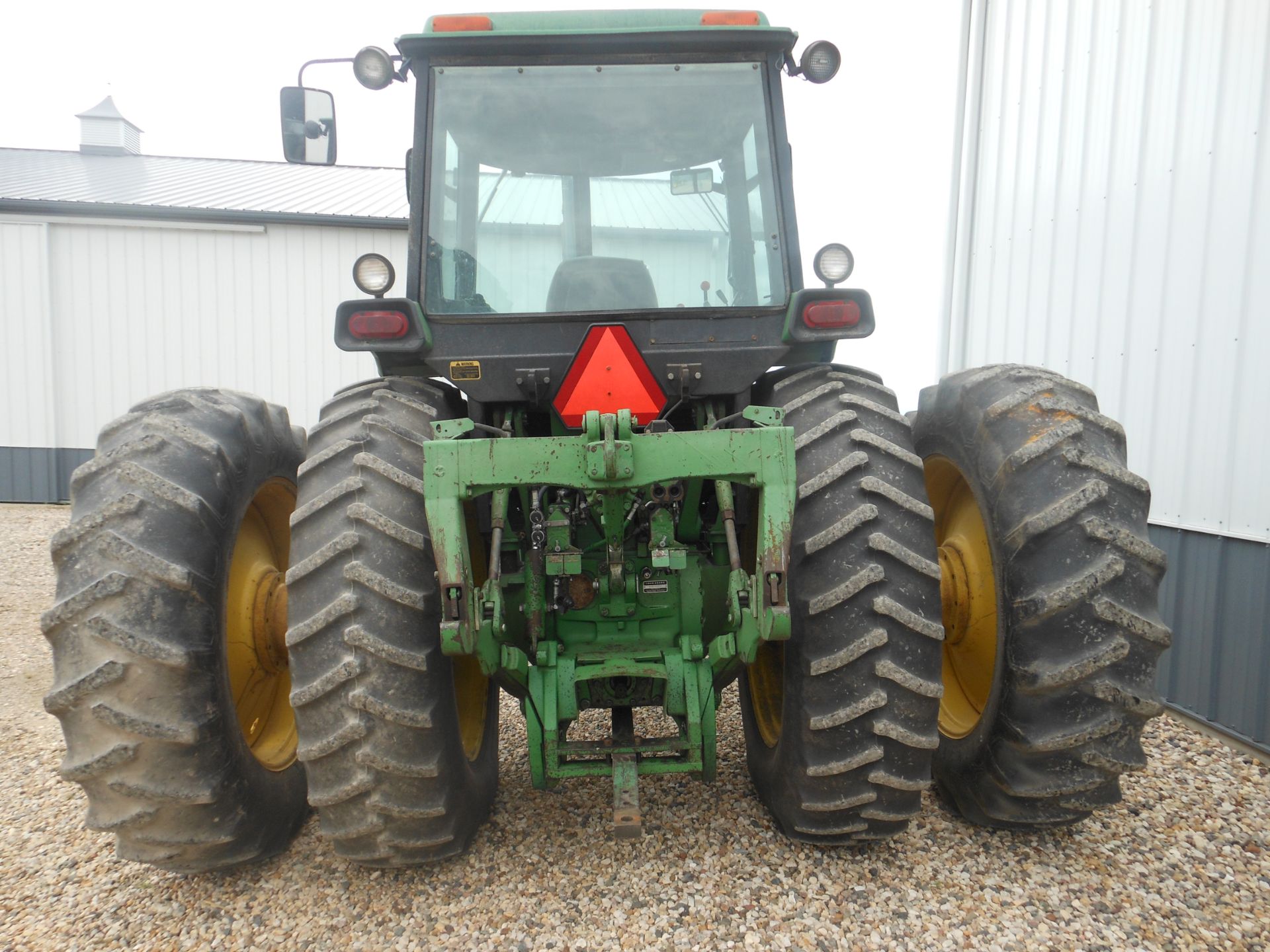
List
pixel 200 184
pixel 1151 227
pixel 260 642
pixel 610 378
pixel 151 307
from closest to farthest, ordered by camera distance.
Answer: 1. pixel 610 378
2. pixel 260 642
3. pixel 1151 227
4. pixel 151 307
5. pixel 200 184

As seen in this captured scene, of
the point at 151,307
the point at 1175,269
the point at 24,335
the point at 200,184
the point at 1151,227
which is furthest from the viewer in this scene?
the point at 200,184

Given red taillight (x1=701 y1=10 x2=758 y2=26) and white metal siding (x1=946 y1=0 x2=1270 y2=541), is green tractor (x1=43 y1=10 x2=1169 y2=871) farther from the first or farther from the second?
white metal siding (x1=946 y1=0 x2=1270 y2=541)

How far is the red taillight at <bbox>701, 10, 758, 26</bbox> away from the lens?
8.68 ft

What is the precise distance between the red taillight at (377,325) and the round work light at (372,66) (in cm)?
85

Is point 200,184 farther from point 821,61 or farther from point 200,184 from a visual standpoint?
point 821,61

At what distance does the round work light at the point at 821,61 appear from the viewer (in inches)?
109

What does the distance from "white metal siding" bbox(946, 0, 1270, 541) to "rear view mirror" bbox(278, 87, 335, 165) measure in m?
3.74

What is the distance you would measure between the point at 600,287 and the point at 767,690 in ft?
4.92

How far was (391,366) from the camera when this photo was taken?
2.84 m

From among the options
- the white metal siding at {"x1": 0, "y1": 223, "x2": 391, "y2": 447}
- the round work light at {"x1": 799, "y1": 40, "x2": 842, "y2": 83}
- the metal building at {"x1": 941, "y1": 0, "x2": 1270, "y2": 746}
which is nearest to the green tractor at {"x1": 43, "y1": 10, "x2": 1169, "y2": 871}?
the round work light at {"x1": 799, "y1": 40, "x2": 842, "y2": 83}

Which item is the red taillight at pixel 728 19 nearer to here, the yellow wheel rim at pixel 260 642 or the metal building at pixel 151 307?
the yellow wheel rim at pixel 260 642

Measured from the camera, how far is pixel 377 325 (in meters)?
2.55

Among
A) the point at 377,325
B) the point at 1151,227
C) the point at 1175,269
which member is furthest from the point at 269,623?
the point at 1151,227

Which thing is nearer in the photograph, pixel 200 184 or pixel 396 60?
pixel 396 60
